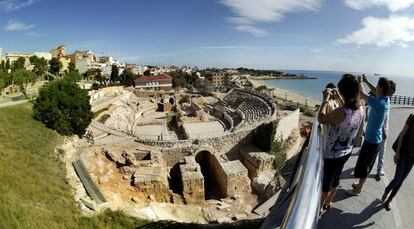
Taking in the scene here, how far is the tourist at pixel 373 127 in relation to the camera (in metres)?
4.08

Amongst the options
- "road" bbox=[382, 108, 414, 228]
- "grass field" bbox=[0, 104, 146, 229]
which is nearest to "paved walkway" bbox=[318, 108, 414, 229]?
"road" bbox=[382, 108, 414, 228]

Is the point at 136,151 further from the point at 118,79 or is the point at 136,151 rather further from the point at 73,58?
the point at 73,58

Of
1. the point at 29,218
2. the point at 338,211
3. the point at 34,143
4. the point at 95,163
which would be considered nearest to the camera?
the point at 338,211

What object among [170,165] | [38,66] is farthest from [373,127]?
[38,66]

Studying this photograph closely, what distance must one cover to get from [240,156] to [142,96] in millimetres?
33694

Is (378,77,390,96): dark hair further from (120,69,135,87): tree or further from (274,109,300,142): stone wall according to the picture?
(120,69,135,87): tree

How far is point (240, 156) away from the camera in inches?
840

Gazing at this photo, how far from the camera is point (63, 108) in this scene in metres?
18.6

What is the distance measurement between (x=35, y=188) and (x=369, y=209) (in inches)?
350

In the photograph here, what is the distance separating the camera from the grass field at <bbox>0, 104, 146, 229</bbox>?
654 cm

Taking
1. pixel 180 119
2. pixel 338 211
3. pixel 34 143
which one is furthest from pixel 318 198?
pixel 180 119

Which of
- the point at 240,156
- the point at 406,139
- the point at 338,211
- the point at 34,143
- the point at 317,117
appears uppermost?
the point at 317,117

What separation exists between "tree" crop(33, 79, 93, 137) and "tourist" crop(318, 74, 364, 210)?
17447 mm

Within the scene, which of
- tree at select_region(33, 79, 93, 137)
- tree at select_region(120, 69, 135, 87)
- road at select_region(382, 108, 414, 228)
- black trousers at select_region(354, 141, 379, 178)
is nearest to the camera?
road at select_region(382, 108, 414, 228)
